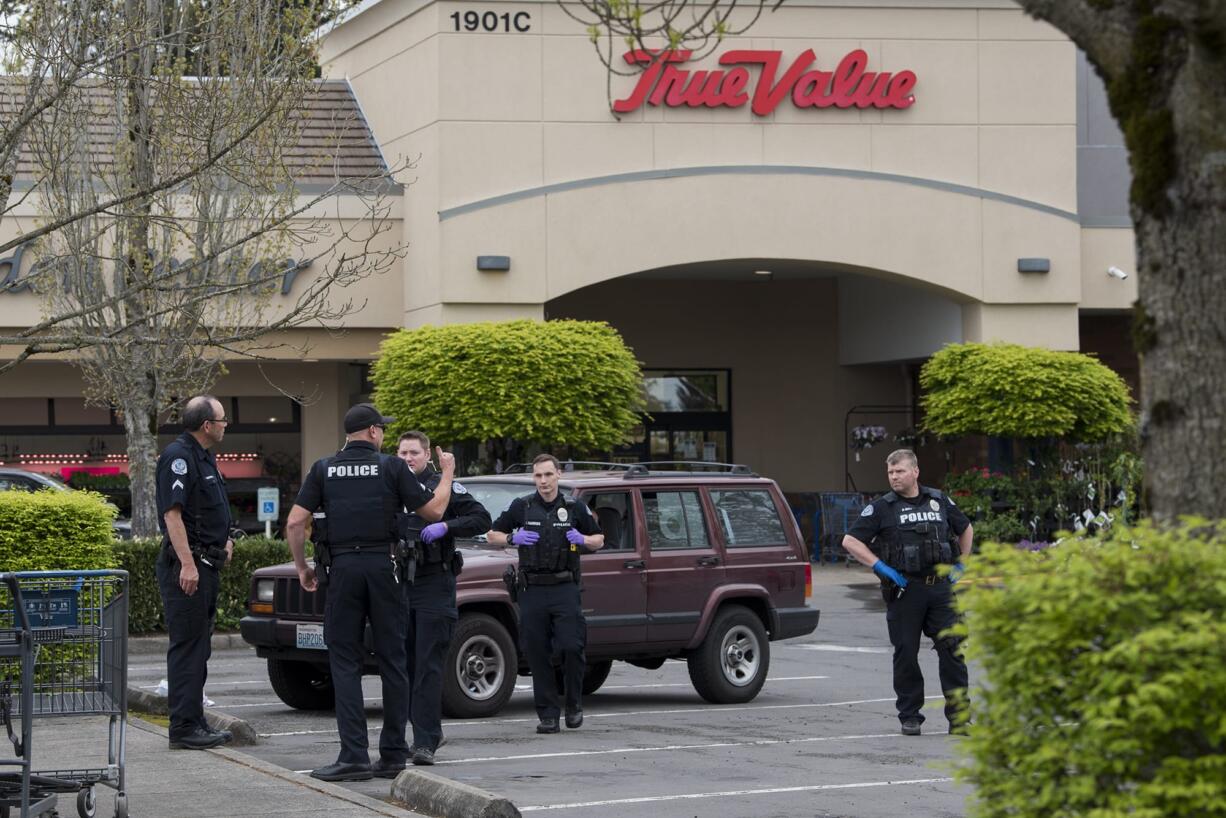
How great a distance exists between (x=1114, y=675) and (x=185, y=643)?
7357 mm

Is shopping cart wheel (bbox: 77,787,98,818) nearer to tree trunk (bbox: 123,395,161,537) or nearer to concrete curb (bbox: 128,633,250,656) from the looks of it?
concrete curb (bbox: 128,633,250,656)

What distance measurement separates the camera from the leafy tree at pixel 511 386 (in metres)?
23.7

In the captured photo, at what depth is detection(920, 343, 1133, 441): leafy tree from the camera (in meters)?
25.6

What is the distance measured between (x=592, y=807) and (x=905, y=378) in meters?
25.2

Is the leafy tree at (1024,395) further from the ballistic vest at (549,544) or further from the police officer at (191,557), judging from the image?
the police officer at (191,557)

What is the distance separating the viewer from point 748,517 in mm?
14227

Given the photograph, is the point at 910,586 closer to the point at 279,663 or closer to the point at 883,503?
the point at 883,503

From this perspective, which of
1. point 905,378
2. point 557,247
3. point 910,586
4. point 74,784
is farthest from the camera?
point 905,378

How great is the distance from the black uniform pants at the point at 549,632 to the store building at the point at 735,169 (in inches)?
569

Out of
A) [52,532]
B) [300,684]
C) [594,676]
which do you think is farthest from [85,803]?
[594,676]

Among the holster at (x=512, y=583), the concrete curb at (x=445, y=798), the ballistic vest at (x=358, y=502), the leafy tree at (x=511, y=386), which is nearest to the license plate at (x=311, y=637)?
the holster at (x=512, y=583)

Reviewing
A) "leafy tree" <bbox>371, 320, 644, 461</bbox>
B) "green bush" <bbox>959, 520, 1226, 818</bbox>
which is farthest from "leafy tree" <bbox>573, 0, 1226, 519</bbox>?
"leafy tree" <bbox>371, 320, 644, 461</bbox>

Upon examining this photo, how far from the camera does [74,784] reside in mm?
8039

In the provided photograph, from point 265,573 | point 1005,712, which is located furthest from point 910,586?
point 1005,712
